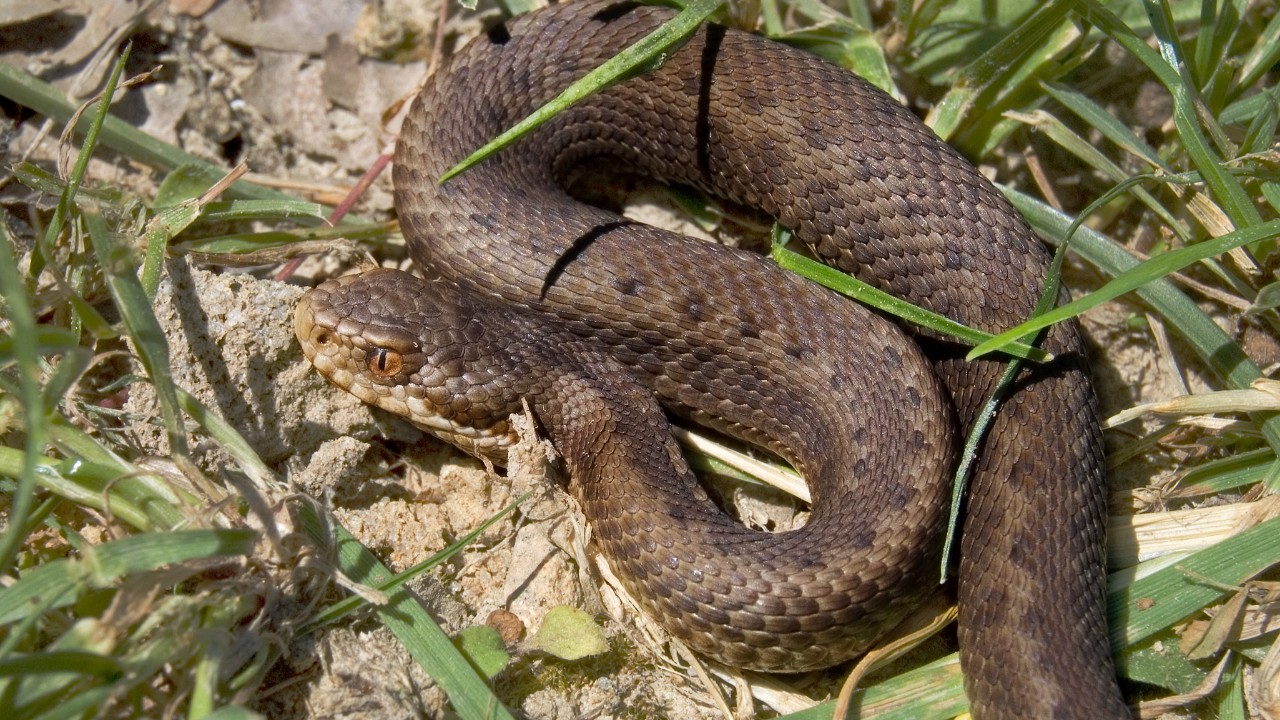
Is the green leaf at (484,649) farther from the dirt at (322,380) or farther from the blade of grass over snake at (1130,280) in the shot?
the blade of grass over snake at (1130,280)

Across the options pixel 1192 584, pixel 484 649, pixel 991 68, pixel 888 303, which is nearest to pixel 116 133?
pixel 484 649

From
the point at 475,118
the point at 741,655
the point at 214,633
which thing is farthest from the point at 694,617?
the point at 475,118

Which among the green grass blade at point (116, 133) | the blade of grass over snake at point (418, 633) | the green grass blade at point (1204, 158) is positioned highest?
the green grass blade at point (1204, 158)

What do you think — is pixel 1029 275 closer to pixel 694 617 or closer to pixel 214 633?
pixel 694 617

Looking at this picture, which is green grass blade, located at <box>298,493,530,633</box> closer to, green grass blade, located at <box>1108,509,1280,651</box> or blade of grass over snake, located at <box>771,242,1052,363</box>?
blade of grass over snake, located at <box>771,242,1052,363</box>

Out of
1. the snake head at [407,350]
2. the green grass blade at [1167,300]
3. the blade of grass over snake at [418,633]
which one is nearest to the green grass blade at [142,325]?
the blade of grass over snake at [418,633]

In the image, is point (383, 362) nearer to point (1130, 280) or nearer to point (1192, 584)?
point (1130, 280)

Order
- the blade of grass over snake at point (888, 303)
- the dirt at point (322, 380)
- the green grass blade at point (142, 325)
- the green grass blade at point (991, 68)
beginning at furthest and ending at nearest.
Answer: the green grass blade at point (991, 68) → the blade of grass over snake at point (888, 303) → the dirt at point (322, 380) → the green grass blade at point (142, 325)
